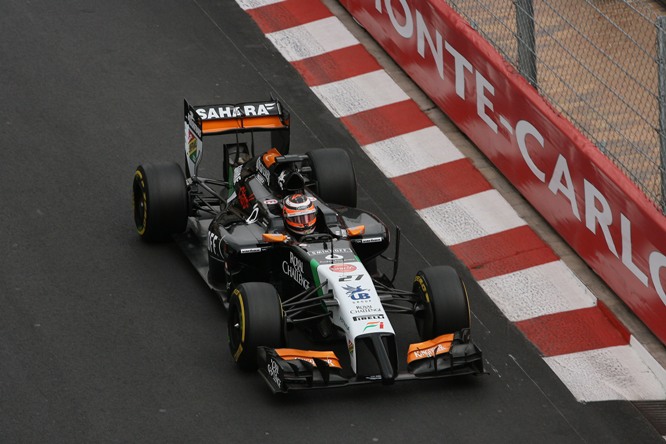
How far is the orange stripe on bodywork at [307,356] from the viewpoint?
11.9 metres

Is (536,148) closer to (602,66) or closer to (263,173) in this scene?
(602,66)

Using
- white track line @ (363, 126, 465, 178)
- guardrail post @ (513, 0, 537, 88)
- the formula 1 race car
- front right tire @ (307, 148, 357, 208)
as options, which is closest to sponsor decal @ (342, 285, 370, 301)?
the formula 1 race car

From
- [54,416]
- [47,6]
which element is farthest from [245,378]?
[47,6]

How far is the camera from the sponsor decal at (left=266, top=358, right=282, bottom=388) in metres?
11.8

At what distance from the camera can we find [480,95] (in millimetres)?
15602

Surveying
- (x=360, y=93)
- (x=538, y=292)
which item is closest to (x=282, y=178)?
(x=538, y=292)

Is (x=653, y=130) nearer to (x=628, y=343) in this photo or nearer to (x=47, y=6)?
(x=628, y=343)

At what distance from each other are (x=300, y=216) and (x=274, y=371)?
5.21 ft

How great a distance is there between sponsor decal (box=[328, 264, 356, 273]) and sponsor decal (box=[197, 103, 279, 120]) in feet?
7.56

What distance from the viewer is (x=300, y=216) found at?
1287 centimetres

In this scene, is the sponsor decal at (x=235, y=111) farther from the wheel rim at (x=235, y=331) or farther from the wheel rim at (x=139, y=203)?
the wheel rim at (x=235, y=331)

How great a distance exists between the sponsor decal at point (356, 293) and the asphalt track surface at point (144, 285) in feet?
2.42

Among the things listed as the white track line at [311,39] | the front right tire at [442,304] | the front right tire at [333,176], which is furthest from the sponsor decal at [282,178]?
the white track line at [311,39]

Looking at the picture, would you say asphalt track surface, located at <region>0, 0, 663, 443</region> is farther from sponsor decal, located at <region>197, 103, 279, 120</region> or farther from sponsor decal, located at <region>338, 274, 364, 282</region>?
sponsor decal, located at <region>197, 103, 279, 120</region>
